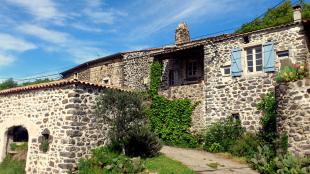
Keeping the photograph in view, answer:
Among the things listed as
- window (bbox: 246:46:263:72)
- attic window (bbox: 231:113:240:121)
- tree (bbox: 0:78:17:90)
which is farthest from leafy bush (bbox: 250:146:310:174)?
tree (bbox: 0:78:17:90)

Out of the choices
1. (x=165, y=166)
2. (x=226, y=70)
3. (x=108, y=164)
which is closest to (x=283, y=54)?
(x=226, y=70)

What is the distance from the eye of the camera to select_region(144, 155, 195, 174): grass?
42.1 ft

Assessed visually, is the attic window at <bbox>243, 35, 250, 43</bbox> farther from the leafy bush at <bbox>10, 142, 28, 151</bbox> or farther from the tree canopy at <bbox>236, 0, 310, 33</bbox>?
the leafy bush at <bbox>10, 142, 28, 151</bbox>

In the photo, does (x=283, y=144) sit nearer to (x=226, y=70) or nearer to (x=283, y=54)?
(x=283, y=54)

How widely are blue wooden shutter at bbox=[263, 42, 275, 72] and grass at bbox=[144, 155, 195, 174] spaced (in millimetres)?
6827

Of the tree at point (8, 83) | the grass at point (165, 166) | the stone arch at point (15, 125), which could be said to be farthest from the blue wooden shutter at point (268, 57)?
the tree at point (8, 83)

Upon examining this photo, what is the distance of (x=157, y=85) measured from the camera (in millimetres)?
22062

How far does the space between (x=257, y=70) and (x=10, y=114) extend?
12.8 metres

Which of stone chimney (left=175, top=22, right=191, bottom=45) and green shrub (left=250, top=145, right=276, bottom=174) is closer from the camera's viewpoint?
green shrub (left=250, top=145, right=276, bottom=174)

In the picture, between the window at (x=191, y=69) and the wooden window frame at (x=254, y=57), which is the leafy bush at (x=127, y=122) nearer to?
the wooden window frame at (x=254, y=57)

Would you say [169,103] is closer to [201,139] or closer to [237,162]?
[201,139]

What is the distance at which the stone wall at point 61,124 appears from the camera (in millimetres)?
14773

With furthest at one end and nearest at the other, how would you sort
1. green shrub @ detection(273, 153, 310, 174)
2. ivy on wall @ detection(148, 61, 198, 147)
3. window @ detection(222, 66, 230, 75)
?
1. ivy on wall @ detection(148, 61, 198, 147)
2. window @ detection(222, 66, 230, 75)
3. green shrub @ detection(273, 153, 310, 174)

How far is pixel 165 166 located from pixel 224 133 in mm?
5384
